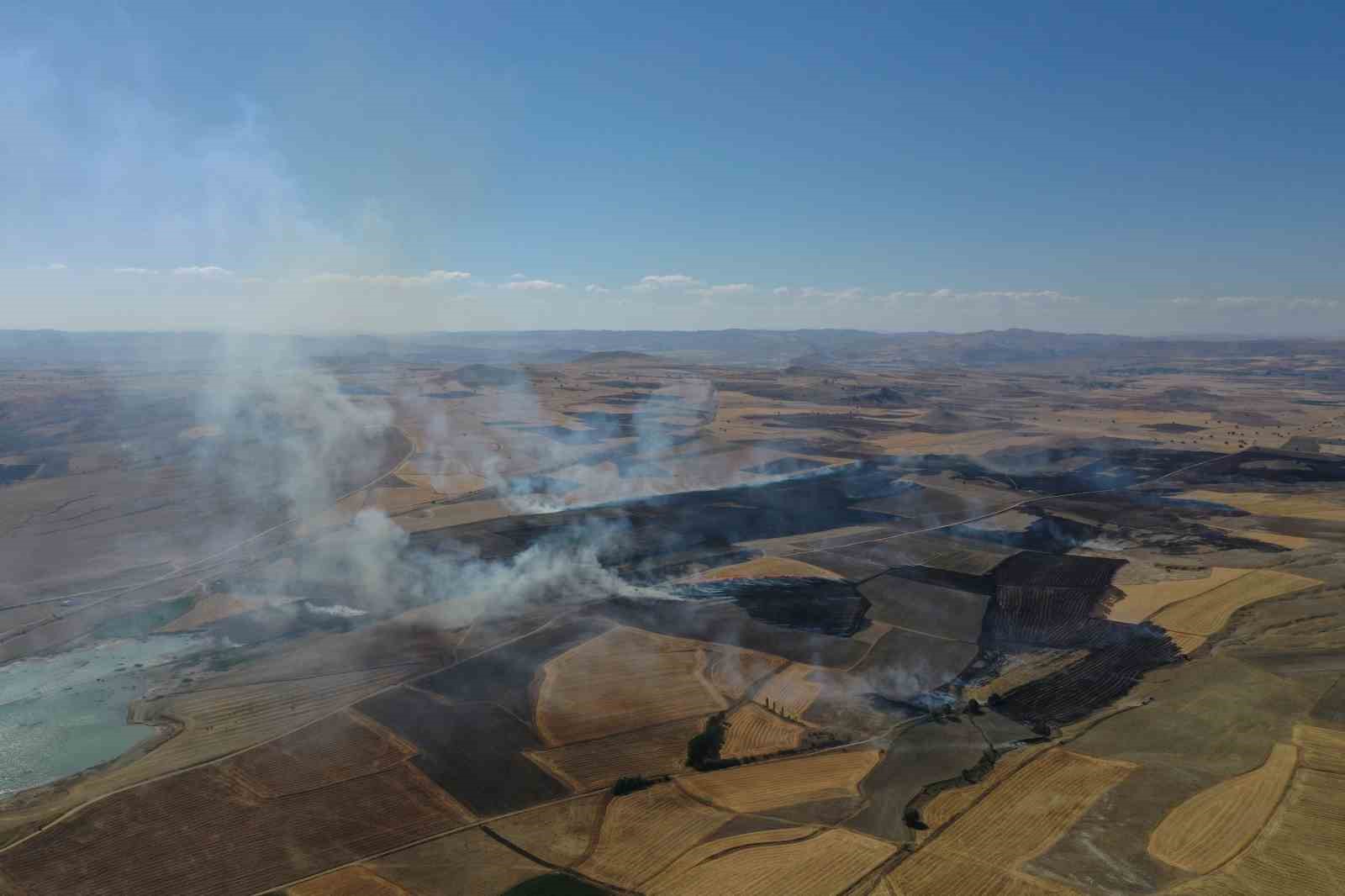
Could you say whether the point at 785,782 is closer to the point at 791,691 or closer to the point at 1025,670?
the point at 791,691

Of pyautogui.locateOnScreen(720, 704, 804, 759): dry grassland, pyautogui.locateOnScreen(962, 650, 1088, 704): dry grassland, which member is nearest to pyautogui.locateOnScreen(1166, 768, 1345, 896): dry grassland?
pyautogui.locateOnScreen(962, 650, 1088, 704): dry grassland

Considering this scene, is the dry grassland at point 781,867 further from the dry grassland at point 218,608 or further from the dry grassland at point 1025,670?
the dry grassland at point 218,608

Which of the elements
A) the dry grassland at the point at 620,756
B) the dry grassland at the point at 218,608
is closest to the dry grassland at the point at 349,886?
the dry grassland at the point at 620,756

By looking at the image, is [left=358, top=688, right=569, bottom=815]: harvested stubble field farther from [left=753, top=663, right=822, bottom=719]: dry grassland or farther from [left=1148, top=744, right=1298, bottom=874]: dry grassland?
[left=1148, top=744, right=1298, bottom=874]: dry grassland

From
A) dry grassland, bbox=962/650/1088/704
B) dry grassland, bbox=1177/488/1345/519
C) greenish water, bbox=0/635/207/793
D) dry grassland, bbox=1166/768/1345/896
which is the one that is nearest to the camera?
dry grassland, bbox=1166/768/1345/896

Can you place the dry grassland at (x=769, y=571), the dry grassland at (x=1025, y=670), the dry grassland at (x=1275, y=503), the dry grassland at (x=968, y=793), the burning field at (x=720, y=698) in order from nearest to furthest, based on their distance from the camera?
the burning field at (x=720, y=698) < the dry grassland at (x=968, y=793) < the dry grassland at (x=1025, y=670) < the dry grassland at (x=769, y=571) < the dry grassland at (x=1275, y=503)

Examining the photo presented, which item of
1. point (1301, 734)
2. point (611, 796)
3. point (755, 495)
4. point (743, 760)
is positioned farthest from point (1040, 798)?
point (755, 495)
